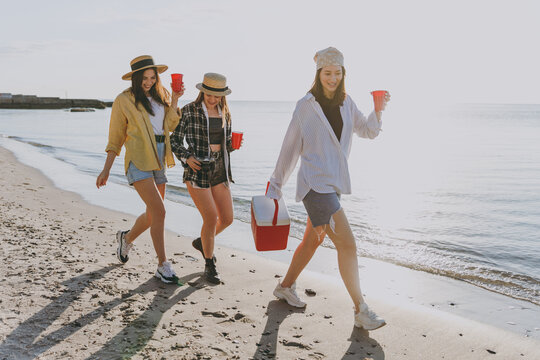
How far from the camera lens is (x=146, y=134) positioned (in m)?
4.11

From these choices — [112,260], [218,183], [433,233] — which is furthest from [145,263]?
[433,233]

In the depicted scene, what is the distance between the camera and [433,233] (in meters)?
7.96

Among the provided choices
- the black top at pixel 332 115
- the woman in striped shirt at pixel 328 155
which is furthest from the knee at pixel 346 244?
the black top at pixel 332 115

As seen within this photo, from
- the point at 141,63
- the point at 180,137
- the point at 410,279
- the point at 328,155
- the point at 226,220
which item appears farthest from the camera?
the point at 410,279

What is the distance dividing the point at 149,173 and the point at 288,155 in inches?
54.5

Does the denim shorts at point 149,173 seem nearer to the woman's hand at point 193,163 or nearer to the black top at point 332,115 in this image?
the woman's hand at point 193,163

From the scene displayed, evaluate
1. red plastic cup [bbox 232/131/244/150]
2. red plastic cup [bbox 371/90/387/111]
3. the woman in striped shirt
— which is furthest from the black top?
red plastic cup [bbox 232/131/244/150]

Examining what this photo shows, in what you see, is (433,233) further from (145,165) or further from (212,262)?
(145,165)

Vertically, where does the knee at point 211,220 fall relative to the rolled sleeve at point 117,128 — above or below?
below

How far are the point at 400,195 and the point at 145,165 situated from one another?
922cm

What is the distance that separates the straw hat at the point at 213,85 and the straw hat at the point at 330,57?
4.06ft

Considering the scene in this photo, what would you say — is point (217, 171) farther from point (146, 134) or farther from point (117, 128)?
point (117, 128)

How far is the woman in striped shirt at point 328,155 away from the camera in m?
3.35

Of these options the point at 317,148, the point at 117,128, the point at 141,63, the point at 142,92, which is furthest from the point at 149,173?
the point at 317,148
